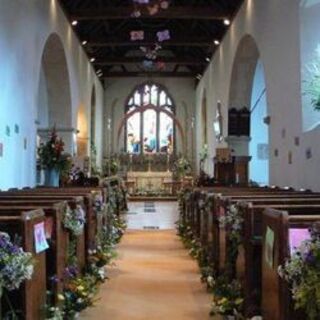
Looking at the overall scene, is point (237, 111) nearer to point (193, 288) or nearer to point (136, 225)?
point (136, 225)

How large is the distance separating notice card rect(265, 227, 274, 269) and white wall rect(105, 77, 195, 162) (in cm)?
1943

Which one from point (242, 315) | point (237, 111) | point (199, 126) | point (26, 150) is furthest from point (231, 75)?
point (242, 315)

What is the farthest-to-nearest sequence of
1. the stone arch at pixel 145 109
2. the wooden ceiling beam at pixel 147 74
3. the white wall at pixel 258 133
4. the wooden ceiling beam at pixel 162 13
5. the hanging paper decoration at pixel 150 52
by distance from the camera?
the stone arch at pixel 145 109 < the wooden ceiling beam at pixel 147 74 < the hanging paper decoration at pixel 150 52 < the white wall at pixel 258 133 < the wooden ceiling beam at pixel 162 13

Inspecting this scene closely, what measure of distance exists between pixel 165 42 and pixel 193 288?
1146cm

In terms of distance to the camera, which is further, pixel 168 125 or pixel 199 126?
pixel 168 125

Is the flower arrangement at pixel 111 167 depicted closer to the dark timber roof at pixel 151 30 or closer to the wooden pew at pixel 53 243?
the dark timber roof at pixel 151 30

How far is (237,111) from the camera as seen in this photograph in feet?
43.2

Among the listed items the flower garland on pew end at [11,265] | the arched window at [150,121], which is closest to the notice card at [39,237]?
the flower garland on pew end at [11,265]

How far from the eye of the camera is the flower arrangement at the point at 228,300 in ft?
11.9

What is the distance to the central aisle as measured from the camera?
13.4ft

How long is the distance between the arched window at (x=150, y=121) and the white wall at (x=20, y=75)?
10.9m

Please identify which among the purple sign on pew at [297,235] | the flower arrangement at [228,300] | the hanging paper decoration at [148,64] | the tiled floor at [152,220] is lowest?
the tiled floor at [152,220]

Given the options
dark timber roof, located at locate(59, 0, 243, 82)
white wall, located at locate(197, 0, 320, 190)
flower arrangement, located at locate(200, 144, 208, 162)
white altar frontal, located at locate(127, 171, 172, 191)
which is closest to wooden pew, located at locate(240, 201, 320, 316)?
white wall, located at locate(197, 0, 320, 190)

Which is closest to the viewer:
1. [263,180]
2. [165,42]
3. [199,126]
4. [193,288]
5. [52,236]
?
[52,236]
